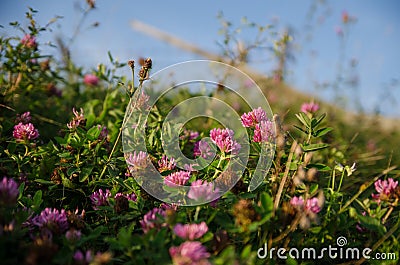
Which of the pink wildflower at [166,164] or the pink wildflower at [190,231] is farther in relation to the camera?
the pink wildflower at [166,164]

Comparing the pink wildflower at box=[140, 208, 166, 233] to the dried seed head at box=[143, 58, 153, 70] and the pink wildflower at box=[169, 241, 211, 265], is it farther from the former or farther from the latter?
the dried seed head at box=[143, 58, 153, 70]

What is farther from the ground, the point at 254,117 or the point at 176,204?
the point at 254,117

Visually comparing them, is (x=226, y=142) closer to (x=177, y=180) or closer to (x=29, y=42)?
(x=177, y=180)

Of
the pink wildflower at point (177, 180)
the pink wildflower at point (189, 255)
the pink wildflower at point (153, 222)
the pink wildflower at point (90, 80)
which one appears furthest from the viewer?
the pink wildflower at point (90, 80)

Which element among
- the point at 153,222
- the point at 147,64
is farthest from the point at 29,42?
the point at 153,222

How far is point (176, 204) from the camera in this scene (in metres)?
1.06

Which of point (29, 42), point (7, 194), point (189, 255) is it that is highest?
point (29, 42)

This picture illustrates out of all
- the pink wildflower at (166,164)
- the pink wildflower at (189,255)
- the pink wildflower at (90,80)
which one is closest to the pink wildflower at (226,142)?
the pink wildflower at (166,164)

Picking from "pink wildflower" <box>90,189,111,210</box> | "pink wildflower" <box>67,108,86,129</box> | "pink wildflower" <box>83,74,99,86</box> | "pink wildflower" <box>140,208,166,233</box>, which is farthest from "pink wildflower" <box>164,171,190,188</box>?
"pink wildflower" <box>83,74,99,86</box>

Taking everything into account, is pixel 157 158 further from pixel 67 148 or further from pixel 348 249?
pixel 348 249

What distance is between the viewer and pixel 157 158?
136 centimetres

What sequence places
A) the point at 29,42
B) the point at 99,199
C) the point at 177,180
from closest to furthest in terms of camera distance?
the point at 177,180, the point at 99,199, the point at 29,42

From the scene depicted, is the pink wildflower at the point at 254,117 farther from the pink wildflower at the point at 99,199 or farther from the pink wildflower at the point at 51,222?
the pink wildflower at the point at 51,222

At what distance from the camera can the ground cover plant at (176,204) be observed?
0.86 metres
